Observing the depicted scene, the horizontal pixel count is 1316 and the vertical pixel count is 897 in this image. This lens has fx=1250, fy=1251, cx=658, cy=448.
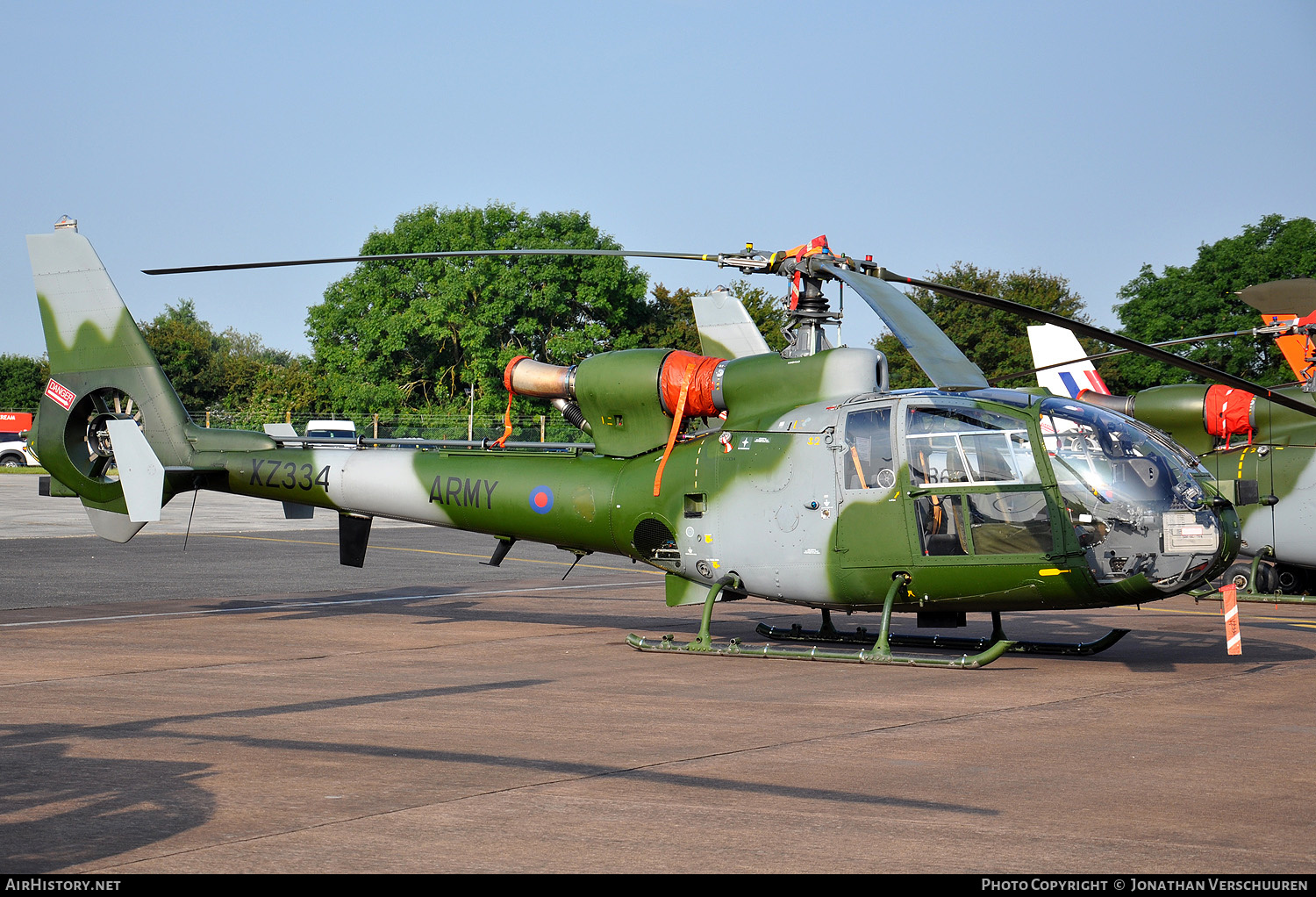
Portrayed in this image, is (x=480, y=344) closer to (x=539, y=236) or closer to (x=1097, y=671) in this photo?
(x=539, y=236)

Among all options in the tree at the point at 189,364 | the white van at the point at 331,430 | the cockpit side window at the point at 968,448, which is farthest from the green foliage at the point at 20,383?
the cockpit side window at the point at 968,448

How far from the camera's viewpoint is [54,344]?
599 inches

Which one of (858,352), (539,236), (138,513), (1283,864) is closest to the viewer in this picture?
Answer: (1283,864)

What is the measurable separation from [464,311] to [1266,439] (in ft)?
184

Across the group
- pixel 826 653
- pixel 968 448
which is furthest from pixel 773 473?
pixel 968 448

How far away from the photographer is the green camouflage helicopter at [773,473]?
10.8 m

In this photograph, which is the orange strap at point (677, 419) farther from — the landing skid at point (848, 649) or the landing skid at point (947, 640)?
the landing skid at point (947, 640)

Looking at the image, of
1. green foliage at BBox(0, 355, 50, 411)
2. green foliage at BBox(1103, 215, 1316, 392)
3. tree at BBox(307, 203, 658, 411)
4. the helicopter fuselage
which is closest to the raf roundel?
the helicopter fuselage

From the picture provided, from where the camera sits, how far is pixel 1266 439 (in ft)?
58.6

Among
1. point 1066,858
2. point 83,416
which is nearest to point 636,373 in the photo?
point 83,416

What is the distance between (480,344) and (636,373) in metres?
56.0

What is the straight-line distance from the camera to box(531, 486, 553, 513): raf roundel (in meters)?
13.6

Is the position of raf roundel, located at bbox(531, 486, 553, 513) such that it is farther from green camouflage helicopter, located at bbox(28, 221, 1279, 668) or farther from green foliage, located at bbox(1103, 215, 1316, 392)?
green foliage, located at bbox(1103, 215, 1316, 392)
